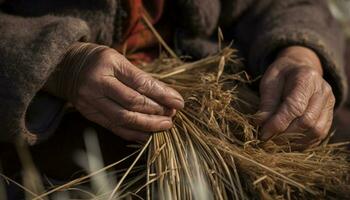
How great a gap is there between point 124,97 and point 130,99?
0.01 m

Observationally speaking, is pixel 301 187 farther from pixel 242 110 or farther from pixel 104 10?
pixel 104 10

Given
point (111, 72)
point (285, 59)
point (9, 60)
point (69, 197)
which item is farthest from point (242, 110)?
point (9, 60)

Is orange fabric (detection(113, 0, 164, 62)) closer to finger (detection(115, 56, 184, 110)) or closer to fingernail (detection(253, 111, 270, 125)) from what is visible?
finger (detection(115, 56, 184, 110))

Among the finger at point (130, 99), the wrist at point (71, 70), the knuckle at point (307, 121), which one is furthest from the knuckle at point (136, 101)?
the knuckle at point (307, 121)

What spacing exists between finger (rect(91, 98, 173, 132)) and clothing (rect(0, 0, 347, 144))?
0.52 feet

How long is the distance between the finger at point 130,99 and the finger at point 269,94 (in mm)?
244

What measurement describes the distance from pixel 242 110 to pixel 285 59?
0.24 meters

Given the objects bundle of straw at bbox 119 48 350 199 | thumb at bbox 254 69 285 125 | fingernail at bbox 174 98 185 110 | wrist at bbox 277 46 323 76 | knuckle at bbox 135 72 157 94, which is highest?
knuckle at bbox 135 72 157 94

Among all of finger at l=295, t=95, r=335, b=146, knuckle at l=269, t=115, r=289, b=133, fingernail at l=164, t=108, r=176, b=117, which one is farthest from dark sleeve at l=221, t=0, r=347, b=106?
fingernail at l=164, t=108, r=176, b=117

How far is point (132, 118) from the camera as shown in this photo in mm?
1399

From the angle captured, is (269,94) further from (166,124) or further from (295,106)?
(166,124)

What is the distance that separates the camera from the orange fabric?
5.64 feet

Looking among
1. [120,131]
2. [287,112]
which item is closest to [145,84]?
[120,131]

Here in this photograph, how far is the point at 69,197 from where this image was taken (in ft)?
4.62
